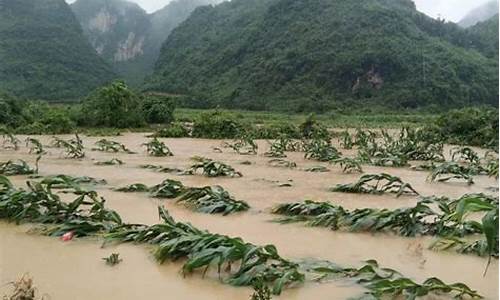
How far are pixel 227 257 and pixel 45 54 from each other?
6985 centimetres

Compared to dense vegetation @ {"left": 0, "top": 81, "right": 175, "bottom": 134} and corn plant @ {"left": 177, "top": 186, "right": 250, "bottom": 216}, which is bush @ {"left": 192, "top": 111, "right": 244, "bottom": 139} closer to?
dense vegetation @ {"left": 0, "top": 81, "right": 175, "bottom": 134}

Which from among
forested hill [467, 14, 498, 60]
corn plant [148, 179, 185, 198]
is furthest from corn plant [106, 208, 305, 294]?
forested hill [467, 14, 498, 60]

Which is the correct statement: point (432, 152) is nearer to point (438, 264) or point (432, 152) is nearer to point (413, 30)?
point (438, 264)

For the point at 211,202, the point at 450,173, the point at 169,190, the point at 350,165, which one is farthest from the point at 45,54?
the point at 211,202

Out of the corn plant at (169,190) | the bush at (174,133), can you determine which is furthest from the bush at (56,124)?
the corn plant at (169,190)

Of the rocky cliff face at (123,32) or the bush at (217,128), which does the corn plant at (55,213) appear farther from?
the rocky cliff face at (123,32)

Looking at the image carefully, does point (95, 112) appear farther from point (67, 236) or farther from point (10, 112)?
point (67, 236)

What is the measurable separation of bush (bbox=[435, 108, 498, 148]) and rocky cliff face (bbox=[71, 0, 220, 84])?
91096 millimetres

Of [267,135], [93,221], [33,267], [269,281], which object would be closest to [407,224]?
[269,281]

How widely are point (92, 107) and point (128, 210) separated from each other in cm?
2002

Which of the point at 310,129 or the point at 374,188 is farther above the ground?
the point at 374,188

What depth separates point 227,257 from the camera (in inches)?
135

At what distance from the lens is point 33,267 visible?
11.7 ft

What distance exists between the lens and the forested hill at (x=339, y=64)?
5122 centimetres
